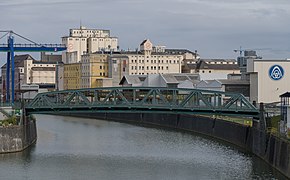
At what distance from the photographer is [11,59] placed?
60.2 m

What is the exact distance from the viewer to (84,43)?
15912 centimetres

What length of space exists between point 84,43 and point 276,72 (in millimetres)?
95448

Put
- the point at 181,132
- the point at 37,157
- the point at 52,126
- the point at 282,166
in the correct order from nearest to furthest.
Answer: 1. the point at 282,166
2. the point at 37,157
3. the point at 181,132
4. the point at 52,126

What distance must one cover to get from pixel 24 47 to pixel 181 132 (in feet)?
49.1

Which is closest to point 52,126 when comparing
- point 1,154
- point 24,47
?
point 24,47

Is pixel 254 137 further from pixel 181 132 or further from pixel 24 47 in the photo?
pixel 24 47

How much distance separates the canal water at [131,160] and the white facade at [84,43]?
9559cm

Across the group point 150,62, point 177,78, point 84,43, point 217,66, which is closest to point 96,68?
point 150,62

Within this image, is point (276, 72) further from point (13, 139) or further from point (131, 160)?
point (13, 139)

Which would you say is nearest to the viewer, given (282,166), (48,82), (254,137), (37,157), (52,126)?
(282,166)

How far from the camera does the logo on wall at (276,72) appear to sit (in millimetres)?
67000

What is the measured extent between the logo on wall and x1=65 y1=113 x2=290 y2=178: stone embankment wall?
24.6 ft

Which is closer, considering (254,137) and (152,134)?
(254,137)

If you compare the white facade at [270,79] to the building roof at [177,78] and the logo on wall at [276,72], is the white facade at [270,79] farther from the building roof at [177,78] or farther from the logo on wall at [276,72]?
the building roof at [177,78]
